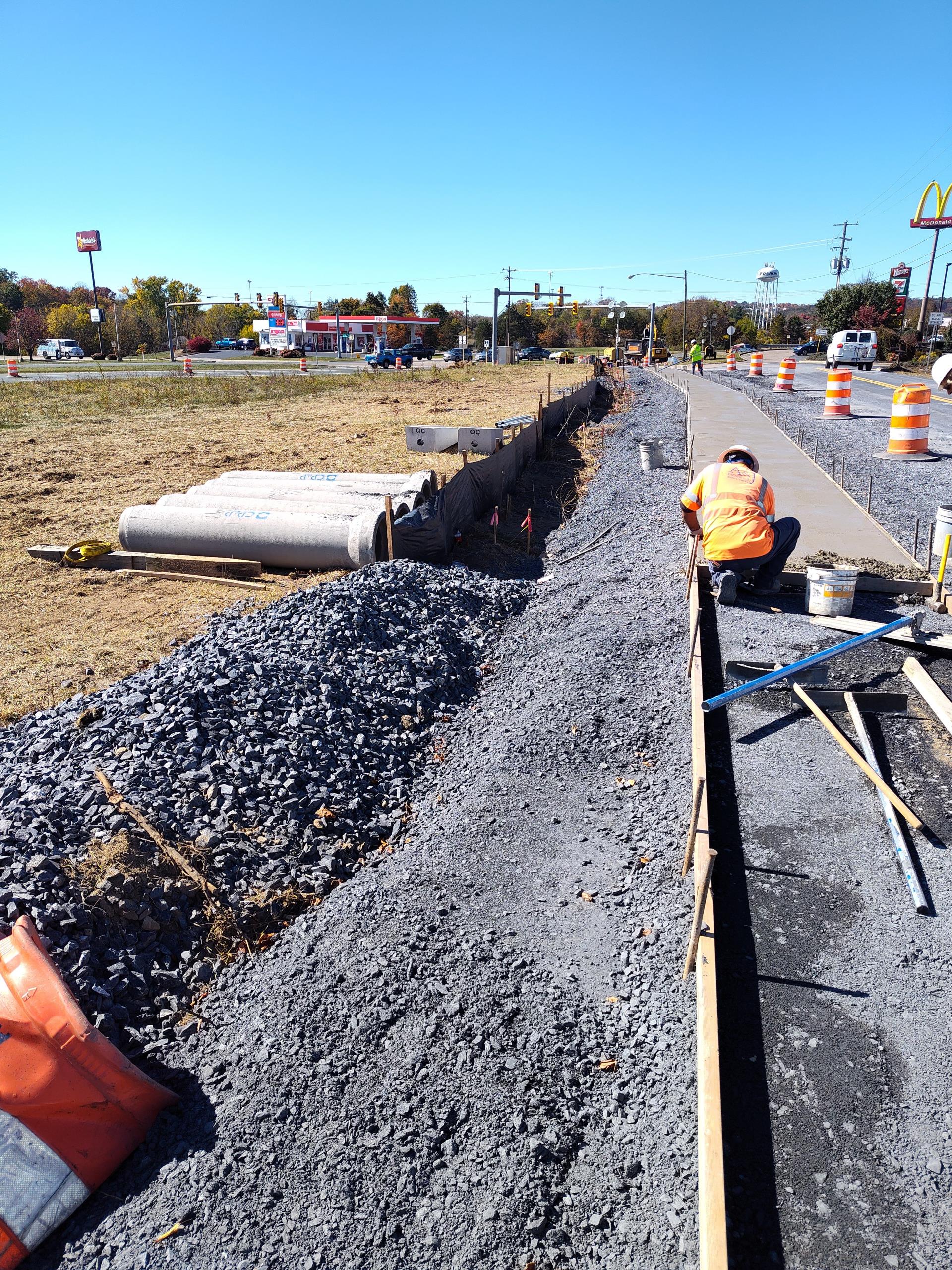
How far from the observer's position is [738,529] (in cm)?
776

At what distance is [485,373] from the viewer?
47.5 meters

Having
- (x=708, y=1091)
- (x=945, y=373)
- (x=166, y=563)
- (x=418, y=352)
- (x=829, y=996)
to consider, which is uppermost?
(x=418, y=352)

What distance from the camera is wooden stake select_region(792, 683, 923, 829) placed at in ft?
16.3

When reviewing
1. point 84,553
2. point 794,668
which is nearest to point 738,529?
point 794,668

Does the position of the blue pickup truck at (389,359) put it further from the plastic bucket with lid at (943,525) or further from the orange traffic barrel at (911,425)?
the plastic bucket with lid at (943,525)

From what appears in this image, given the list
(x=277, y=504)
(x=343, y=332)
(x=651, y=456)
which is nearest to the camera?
(x=277, y=504)

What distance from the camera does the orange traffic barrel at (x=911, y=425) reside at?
1503 cm

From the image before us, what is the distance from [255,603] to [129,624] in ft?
4.51

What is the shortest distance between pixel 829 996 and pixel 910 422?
13.8 metres

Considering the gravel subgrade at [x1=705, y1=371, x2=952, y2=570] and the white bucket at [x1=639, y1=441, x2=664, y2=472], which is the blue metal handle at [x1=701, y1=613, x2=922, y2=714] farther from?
the white bucket at [x1=639, y1=441, x2=664, y2=472]

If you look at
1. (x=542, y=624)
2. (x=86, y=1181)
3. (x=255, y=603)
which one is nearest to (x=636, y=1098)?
(x=86, y=1181)

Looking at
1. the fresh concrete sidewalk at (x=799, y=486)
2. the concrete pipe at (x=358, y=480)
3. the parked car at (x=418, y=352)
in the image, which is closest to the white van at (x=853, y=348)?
the fresh concrete sidewalk at (x=799, y=486)

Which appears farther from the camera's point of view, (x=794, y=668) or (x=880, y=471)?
(x=880, y=471)

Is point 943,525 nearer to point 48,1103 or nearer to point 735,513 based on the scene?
point 735,513
